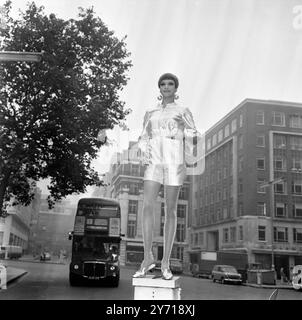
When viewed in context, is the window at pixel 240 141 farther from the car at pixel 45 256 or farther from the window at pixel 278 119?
the car at pixel 45 256

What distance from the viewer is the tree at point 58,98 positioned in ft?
38.1

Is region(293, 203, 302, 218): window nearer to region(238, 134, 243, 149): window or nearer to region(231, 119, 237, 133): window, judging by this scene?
region(238, 134, 243, 149): window

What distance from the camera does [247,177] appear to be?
1352 inches

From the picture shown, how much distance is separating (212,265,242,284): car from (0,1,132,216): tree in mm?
12613

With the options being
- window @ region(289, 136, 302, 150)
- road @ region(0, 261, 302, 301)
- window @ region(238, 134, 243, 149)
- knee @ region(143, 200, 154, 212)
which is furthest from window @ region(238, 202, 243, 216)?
knee @ region(143, 200, 154, 212)

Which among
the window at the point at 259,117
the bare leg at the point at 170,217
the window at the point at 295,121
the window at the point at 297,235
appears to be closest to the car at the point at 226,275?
the window at the point at 297,235

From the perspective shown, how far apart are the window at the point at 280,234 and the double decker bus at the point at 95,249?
23.1m

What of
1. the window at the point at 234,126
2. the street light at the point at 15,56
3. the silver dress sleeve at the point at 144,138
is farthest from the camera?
the window at the point at 234,126

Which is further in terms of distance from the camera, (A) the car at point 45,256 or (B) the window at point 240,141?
(B) the window at point 240,141

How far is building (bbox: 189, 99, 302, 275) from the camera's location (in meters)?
33.4

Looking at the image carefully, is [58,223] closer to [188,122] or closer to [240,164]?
[188,122]

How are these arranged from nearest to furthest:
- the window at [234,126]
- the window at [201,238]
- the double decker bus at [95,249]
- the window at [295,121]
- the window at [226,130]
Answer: the double decker bus at [95,249], the window at [295,121], the window at [234,126], the window at [226,130], the window at [201,238]
